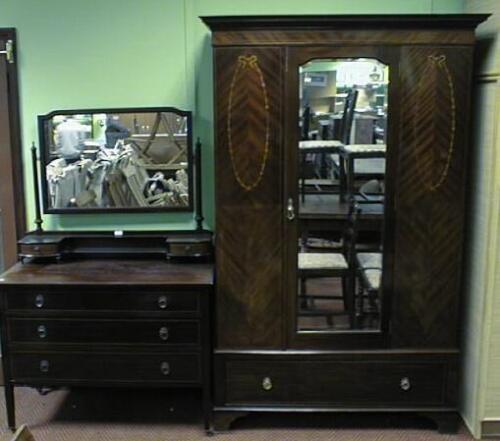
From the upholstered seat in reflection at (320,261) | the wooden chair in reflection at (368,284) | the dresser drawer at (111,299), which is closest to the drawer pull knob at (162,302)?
the dresser drawer at (111,299)

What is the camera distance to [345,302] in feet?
9.53

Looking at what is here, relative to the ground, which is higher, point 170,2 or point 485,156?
point 170,2

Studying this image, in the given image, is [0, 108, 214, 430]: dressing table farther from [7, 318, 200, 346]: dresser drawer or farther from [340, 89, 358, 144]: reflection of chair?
[340, 89, 358, 144]: reflection of chair

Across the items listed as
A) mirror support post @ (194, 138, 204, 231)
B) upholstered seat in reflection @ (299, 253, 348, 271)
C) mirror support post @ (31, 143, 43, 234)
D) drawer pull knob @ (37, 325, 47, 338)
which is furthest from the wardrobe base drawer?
mirror support post @ (31, 143, 43, 234)

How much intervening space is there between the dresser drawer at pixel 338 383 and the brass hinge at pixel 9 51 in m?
1.99

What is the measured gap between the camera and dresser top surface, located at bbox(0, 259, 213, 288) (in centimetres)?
285

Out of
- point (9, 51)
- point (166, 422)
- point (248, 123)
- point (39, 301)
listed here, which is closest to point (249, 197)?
point (248, 123)

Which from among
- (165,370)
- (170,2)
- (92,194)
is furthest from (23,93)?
(165,370)

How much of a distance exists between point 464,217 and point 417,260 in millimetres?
305

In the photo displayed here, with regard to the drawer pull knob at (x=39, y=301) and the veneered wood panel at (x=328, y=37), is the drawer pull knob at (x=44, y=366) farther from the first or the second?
the veneered wood panel at (x=328, y=37)

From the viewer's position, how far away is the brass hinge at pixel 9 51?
126 inches

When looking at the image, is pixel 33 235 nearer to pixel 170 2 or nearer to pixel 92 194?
pixel 92 194

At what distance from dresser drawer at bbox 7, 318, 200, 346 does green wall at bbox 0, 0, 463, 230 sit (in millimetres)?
978

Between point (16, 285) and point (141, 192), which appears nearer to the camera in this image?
point (16, 285)
